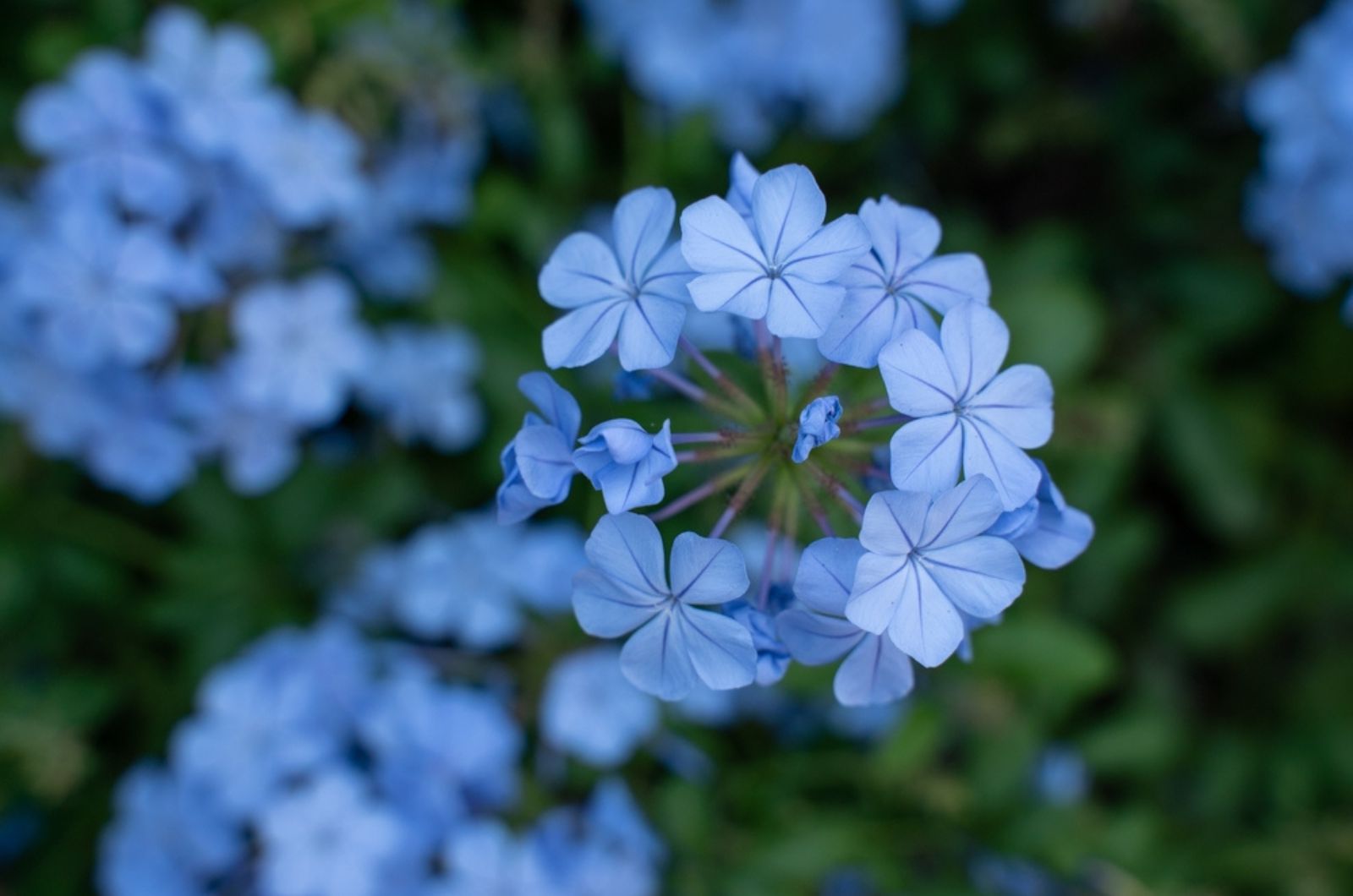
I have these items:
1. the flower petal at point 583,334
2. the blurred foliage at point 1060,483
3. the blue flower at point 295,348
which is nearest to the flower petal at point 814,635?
the flower petal at point 583,334

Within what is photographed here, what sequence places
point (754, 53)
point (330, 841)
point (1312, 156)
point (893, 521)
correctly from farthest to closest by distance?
point (754, 53) → point (1312, 156) → point (330, 841) → point (893, 521)

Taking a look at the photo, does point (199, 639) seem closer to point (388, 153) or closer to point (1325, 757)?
point (388, 153)

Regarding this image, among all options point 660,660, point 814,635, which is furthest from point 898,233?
point 660,660

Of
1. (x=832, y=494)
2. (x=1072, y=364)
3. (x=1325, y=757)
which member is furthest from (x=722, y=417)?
(x=1325, y=757)

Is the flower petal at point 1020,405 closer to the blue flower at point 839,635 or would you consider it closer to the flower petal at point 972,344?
the flower petal at point 972,344

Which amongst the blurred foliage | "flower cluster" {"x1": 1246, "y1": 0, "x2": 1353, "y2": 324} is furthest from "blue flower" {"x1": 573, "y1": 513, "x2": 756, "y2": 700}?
"flower cluster" {"x1": 1246, "y1": 0, "x2": 1353, "y2": 324}

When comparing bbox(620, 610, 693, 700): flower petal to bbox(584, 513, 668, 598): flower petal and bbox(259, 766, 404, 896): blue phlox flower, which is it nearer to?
bbox(584, 513, 668, 598): flower petal

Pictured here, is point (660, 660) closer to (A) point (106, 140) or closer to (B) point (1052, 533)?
(B) point (1052, 533)
